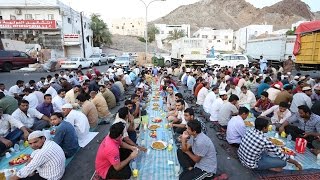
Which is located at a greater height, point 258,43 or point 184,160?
point 258,43

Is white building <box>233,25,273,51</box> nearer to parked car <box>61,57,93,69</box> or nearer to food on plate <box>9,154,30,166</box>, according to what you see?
parked car <box>61,57,93,69</box>

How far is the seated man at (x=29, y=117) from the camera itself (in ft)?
20.9

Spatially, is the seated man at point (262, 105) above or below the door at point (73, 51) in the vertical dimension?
below

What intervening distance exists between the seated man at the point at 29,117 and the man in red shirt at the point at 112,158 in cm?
317

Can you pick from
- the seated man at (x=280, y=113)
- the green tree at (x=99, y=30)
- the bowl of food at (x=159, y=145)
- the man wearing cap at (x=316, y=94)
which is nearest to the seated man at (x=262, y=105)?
the seated man at (x=280, y=113)

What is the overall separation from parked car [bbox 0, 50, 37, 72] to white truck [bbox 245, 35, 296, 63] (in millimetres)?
23991

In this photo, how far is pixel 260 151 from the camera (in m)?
4.63

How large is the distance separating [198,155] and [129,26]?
9942 centimetres

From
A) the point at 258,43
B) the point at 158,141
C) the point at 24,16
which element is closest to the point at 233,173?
the point at 158,141

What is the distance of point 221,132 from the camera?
712cm

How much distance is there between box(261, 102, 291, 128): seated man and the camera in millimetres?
6641

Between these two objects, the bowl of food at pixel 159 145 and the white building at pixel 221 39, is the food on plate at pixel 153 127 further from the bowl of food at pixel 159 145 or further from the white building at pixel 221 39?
the white building at pixel 221 39

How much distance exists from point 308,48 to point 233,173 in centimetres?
1207

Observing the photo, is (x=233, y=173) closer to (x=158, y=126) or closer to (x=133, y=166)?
(x=133, y=166)
